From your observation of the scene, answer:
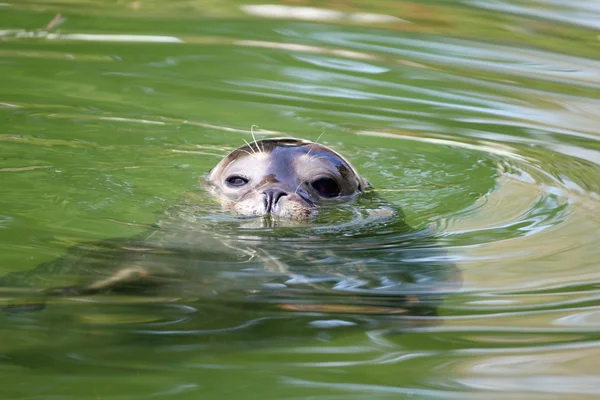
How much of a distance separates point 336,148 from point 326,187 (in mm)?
1557

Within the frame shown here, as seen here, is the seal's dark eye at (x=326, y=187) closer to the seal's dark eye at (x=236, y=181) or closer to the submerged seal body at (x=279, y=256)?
the submerged seal body at (x=279, y=256)

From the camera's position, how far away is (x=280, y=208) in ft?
15.5

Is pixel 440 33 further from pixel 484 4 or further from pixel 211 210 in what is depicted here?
pixel 211 210

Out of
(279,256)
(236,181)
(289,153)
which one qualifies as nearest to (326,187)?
(289,153)

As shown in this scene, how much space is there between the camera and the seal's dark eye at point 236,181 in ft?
17.6

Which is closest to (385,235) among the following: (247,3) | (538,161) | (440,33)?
(538,161)

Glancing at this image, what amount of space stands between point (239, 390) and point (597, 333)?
4.68 feet

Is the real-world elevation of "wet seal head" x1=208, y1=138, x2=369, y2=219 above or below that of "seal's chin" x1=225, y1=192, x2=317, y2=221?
above

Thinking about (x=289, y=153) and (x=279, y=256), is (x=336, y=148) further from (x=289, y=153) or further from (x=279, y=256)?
(x=279, y=256)

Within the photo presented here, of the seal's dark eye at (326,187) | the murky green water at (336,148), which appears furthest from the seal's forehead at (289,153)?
the murky green water at (336,148)

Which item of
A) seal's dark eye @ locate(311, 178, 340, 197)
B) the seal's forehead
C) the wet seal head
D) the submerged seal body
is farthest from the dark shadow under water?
the seal's forehead

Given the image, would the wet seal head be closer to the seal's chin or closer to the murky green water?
the seal's chin

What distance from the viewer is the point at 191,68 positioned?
8594mm

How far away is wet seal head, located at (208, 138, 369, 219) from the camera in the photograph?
489 cm
